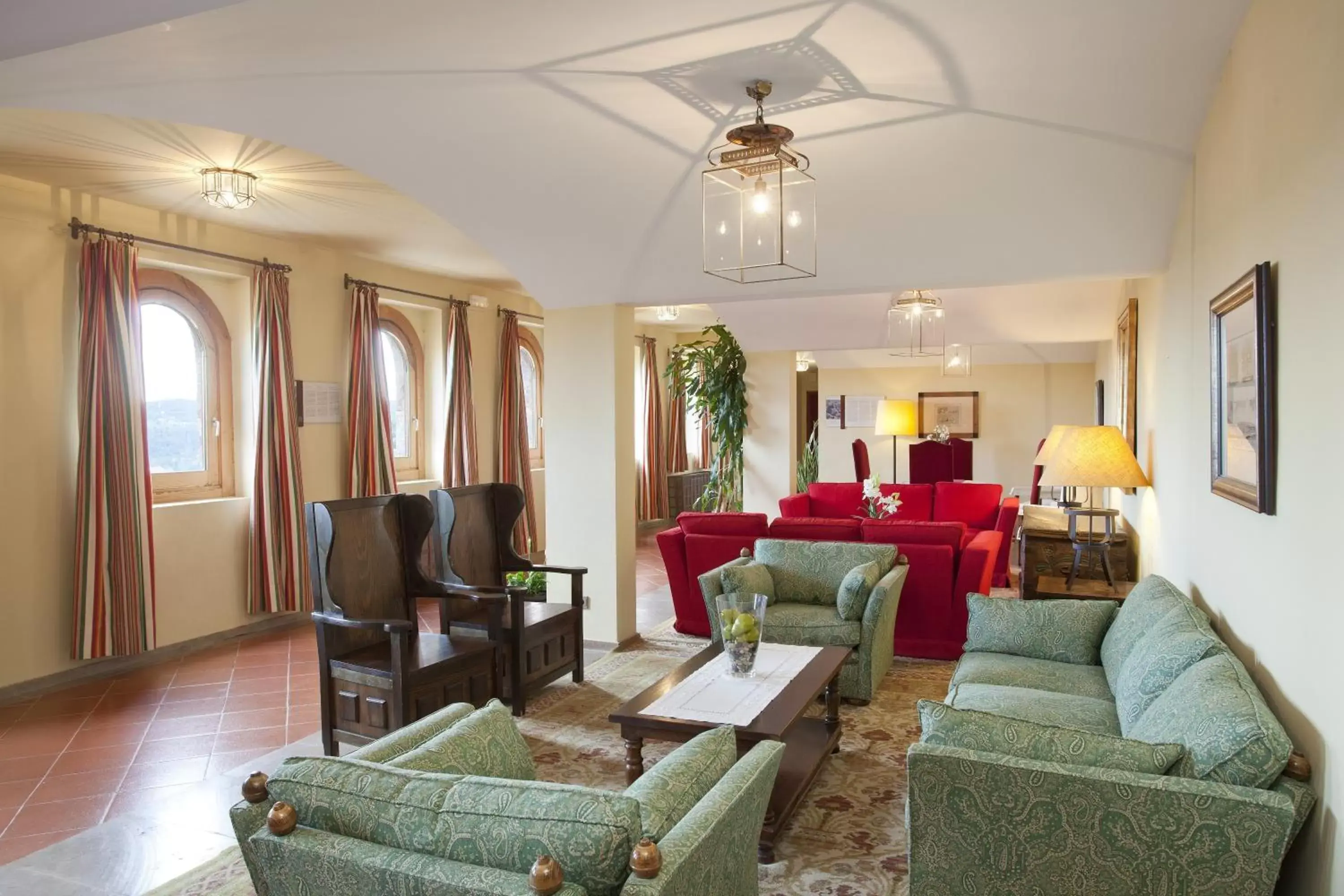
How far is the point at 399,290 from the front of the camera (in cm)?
744

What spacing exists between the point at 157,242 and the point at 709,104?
389cm

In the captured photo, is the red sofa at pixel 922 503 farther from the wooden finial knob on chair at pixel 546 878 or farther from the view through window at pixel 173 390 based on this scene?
the wooden finial knob on chair at pixel 546 878

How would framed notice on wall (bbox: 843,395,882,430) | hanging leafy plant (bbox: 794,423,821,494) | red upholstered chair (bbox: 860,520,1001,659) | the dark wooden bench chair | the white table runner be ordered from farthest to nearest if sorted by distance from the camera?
framed notice on wall (bbox: 843,395,882,430) < hanging leafy plant (bbox: 794,423,821,494) < red upholstered chair (bbox: 860,520,1001,659) < the dark wooden bench chair < the white table runner

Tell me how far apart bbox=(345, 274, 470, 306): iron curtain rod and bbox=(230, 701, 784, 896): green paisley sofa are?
18.8 ft

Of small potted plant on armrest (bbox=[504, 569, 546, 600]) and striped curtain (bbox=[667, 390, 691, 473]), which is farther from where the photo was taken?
striped curtain (bbox=[667, 390, 691, 473])

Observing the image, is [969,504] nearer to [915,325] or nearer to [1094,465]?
[915,325]

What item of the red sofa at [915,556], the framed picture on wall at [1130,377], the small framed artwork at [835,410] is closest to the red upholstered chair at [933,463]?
the small framed artwork at [835,410]

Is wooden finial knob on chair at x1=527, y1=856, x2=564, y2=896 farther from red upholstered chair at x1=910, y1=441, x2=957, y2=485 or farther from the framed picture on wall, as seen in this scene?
red upholstered chair at x1=910, y1=441, x2=957, y2=485

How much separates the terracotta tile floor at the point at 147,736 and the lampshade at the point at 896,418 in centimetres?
592

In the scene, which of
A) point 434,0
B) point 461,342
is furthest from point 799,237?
point 461,342

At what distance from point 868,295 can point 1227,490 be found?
512 centimetres

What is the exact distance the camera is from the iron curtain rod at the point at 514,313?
28.7ft

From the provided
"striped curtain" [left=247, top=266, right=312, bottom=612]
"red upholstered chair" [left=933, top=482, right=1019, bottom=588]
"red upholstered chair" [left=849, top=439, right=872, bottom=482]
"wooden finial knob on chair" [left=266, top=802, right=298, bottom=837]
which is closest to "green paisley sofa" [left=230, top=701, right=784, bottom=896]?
"wooden finial knob on chair" [left=266, top=802, right=298, bottom=837]

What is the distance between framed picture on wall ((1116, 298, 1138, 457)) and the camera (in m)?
5.34
